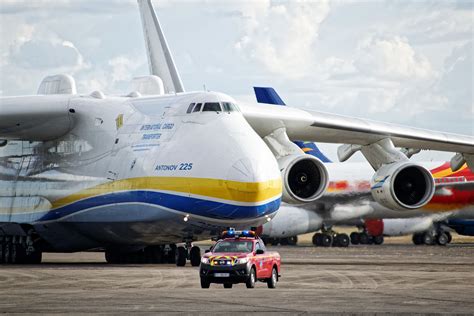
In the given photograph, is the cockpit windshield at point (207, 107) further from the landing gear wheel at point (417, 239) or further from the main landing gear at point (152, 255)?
the landing gear wheel at point (417, 239)

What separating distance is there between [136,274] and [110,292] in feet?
17.6

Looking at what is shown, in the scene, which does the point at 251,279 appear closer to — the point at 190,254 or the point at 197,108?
the point at 197,108

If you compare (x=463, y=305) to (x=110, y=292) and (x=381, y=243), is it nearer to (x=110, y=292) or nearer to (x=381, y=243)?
(x=110, y=292)

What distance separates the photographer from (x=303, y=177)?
29141 millimetres

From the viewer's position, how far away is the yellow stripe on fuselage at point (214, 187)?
2441cm

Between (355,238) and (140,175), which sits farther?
(355,238)

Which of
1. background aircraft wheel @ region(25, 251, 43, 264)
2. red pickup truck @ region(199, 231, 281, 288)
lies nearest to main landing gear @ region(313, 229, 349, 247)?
background aircraft wheel @ region(25, 251, 43, 264)

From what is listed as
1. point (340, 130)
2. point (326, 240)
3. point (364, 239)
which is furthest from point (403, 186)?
point (364, 239)

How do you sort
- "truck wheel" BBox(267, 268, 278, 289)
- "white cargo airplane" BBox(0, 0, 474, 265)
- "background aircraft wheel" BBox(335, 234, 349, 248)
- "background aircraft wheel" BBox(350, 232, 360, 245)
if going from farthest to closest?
"background aircraft wheel" BBox(350, 232, 360, 245), "background aircraft wheel" BBox(335, 234, 349, 248), "white cargo airplane" BBox(0, 0, 474, 265), "truck wheel" BBox(267, 268, 278, 289)

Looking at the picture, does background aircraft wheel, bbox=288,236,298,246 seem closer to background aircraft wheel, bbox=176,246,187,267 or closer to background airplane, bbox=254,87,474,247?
background airplane, bbox=254,87,474,247

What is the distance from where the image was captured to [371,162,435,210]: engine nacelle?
29.8 metres

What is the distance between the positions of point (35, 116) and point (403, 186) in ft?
32.7

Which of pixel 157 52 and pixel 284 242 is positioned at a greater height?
pixel 157 52

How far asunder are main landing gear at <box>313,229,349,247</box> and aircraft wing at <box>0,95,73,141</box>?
84.2 feet
